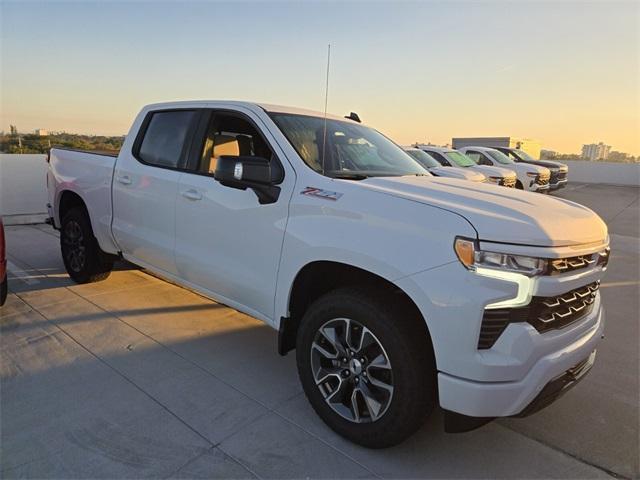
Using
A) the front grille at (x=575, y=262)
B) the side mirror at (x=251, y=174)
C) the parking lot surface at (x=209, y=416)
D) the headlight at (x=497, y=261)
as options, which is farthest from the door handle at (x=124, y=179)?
the front grille at (x=575, y=262)

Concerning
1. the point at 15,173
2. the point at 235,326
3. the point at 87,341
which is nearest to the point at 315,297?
the point at 235,326

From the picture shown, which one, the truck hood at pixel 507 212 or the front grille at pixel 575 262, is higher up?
Answer: the truck hood at pixel 507 212

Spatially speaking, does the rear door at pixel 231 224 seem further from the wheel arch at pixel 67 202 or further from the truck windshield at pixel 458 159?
the truck windshield at pixel 458 159

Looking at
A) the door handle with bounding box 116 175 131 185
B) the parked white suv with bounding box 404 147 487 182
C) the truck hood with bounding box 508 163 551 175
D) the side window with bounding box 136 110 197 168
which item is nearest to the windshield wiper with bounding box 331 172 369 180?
the side window with bounding box 136 110 197 168

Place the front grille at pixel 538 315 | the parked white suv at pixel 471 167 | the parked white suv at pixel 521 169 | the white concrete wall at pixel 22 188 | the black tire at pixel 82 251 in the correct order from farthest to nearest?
1. the parked white suv at pixel 521 169
2. the parked white suv at pixel 471 167
3. the white concrete wall at pixel 22 188
4. the black tire at pixel 82 251
5. the front grille at pixel 538 315

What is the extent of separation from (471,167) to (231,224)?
11.3 metres

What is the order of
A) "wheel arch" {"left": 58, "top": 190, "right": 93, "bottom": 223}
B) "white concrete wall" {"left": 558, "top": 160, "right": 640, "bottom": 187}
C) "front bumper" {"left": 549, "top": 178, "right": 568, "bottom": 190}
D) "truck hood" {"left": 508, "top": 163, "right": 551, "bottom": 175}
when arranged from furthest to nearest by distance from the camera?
"white concrete wall" {"left": 558, "top": 160, "right": 640, "bottom": 187} → "front bumper" {"left": 549, "top": 178, "right": 568, "bottom": 190} → "truck hood" {"left": 508, "top": 163, "right": 551, "bottom": 175} → "wheel arch" {"left": 58, "top": 190, "right": 93, "bottom": 223}

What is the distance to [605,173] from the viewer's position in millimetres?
32656

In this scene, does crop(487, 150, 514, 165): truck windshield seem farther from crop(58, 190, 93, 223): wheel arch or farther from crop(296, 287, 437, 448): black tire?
crop(296, 287, 437, 448): black tire

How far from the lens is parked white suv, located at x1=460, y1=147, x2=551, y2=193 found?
16.1 metres

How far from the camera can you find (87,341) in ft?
12.1

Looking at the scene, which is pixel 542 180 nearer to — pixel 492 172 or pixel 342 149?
pixel 492 172

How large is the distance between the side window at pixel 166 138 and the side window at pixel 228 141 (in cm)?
28

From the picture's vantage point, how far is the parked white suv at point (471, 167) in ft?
40.1
